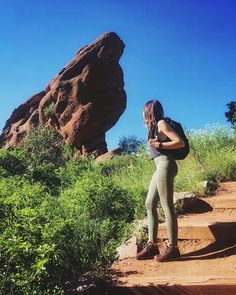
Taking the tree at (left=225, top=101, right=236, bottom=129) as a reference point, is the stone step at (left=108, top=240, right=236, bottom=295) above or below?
below

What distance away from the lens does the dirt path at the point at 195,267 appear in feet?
14.8

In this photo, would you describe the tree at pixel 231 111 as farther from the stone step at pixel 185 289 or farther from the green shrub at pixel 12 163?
the stone step at pixel 185 289

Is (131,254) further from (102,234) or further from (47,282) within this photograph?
(47,282)

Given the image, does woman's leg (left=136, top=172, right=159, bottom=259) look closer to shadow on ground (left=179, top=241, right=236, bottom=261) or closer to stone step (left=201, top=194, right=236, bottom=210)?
shadow on ground (left=179, top=241, right=236, bottom=261)

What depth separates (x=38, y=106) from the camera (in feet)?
143

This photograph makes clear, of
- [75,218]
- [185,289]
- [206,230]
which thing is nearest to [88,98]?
[75,218]

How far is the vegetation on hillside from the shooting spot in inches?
156

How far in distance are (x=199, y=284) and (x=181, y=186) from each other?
4.48 metres

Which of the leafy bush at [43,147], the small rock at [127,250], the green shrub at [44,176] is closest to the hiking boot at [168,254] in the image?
the small rock at [127,250]

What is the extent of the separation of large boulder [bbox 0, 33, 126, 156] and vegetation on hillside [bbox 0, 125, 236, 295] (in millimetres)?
21524

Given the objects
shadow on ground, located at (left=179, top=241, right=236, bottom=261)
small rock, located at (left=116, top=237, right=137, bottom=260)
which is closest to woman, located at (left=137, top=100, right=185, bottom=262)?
shadow on ground, located at (left=179, top=241, right=236, bottom=261)

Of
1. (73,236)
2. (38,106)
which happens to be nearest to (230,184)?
A: (73,236)

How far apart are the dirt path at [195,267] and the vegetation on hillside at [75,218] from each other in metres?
0.51

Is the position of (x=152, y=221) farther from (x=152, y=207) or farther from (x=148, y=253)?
(x=148, y=253)
